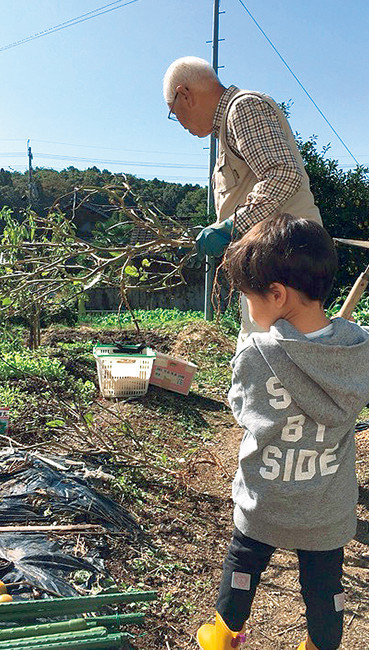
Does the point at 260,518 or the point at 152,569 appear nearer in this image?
the point at 260,518

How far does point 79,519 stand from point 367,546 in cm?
132

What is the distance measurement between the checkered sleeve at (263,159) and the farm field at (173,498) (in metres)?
1.25

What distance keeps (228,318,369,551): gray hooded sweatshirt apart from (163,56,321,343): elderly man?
2.59ft

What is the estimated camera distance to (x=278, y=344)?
140 cm

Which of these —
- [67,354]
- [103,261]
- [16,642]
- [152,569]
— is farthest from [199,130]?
[67,354]

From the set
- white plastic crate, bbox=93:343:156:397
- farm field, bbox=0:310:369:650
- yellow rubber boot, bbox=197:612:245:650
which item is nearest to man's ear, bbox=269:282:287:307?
yellow rubber boot, bbox=197:612:245:650

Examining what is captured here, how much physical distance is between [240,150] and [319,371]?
3.75 ft

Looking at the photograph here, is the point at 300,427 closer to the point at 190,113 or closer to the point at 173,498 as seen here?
the point at 190,113

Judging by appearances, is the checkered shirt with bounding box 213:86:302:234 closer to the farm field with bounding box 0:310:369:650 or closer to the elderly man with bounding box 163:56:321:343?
the elderly man with bounding box 163:56:321:343

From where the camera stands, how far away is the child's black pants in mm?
1496

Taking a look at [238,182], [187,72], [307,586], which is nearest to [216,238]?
[238,182]

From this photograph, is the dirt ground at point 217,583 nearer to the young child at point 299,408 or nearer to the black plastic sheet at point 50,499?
the black plastic sheet at point 50,499

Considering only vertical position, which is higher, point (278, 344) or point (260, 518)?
point (278, 344)

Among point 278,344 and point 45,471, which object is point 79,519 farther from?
point 278,344
